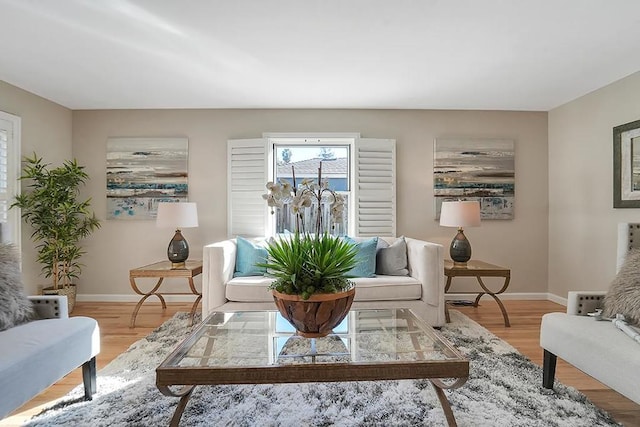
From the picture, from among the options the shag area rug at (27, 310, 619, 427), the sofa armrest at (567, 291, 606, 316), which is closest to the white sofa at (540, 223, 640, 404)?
the sofa armrest at (567, 291, 606, 316)

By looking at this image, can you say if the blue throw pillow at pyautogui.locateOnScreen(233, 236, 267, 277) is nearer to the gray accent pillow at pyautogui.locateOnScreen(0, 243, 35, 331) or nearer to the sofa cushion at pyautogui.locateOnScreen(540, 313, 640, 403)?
the gray accent pillow at pyautogui.locateOnScreen(0, 243, 35, 331)

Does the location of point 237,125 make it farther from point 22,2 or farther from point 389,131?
point 22,2

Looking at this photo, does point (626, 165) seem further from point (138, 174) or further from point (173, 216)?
point (138, 174)

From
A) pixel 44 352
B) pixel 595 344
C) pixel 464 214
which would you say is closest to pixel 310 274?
pixel 44 352

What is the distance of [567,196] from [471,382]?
2878 millimetres

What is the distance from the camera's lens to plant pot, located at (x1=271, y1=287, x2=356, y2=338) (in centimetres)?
172

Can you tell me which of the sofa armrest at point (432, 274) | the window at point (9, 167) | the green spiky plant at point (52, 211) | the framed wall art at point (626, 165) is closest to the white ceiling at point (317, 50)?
the window at point (9, 167)

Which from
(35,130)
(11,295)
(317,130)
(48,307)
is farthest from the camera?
(317,130)

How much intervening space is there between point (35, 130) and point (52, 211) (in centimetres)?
88

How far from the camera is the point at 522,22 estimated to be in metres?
2.38

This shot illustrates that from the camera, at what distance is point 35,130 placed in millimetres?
3791

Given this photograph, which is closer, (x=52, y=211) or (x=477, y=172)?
(x=52, y=211)

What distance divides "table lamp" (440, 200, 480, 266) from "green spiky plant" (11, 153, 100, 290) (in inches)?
151

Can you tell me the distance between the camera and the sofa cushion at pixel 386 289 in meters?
3.14
